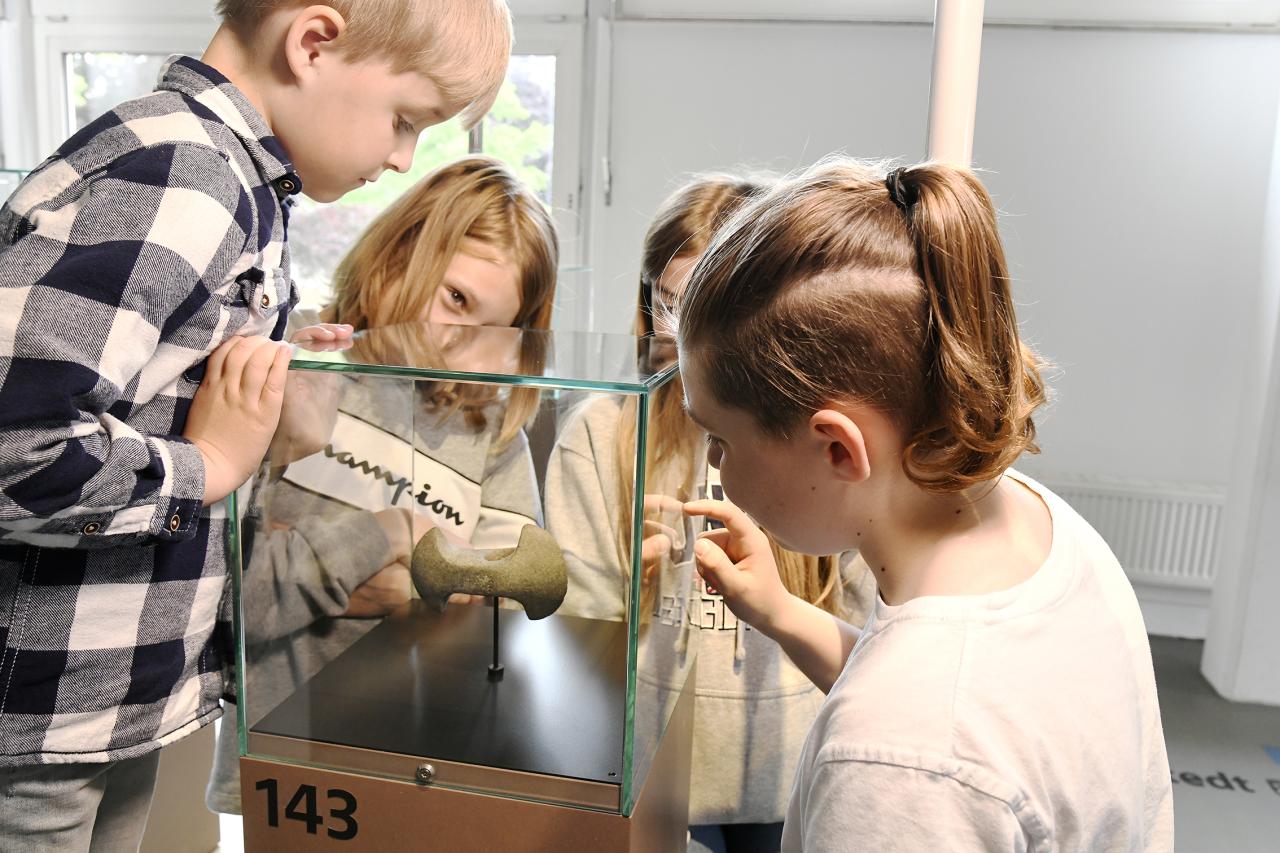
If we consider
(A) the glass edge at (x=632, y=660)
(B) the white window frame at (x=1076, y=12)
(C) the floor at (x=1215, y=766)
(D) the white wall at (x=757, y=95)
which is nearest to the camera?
(A) the glass edge at (x=632, y=660)

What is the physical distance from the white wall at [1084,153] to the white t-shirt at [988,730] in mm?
2529

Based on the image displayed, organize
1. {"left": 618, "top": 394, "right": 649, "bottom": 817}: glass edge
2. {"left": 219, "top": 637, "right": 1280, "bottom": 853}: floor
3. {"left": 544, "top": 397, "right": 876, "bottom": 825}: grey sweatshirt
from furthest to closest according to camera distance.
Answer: {"left": 219, "top": 637, "right": 1280, "bottom": 853}: floor, {"left": 544, "top": 397, "right": 876, "bottom": 825}: grey sweatshirt, {"left": 618, "top": 394, "right": 649, "bottom": 817}: glass edge

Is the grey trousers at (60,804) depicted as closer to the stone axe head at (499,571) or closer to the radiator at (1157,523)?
the stone axe head at (499,571)

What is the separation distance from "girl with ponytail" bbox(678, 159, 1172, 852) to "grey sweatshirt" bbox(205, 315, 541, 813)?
0.51 ft

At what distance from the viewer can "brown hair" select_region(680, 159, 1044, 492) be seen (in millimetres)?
607

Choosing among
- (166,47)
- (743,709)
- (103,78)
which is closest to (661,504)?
(743,709)

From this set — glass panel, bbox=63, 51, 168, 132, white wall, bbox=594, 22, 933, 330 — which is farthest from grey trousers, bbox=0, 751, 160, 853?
glass panel, bbox=63, 51, 168, 132

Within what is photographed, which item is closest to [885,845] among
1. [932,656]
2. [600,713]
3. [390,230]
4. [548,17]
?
[932,656]

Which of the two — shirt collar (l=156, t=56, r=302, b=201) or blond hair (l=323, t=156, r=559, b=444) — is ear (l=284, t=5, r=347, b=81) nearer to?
shirt collar (l=156, t=56, r=302, b=201)

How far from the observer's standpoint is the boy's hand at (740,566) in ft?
2.77

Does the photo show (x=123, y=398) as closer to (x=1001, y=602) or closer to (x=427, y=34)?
(x=427, y=34)

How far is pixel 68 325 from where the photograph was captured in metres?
0.61

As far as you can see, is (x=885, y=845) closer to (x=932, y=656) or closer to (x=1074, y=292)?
(x=932, y=656)

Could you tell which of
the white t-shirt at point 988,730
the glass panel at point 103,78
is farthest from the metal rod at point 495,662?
the glass panel at point 103,78
